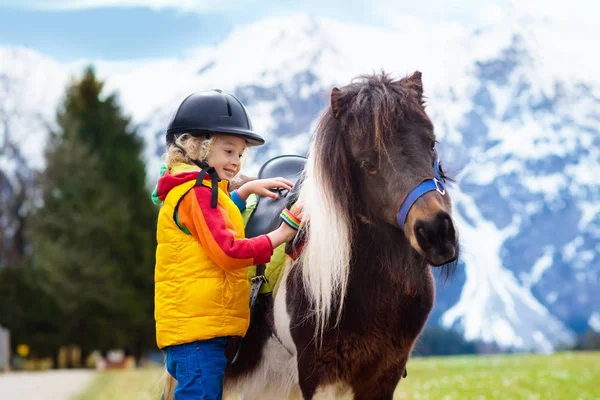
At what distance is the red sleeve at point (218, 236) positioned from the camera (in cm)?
365

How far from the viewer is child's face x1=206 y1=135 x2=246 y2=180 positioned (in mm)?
3949

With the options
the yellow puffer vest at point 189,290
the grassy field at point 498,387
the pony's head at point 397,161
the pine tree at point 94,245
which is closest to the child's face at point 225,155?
the yellow puffer vest at point 189,290

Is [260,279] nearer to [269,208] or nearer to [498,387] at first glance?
[269,208]

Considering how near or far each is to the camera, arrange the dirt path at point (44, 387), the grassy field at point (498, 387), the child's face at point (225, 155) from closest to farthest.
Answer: the child's face at point (225, 155) < the grassy field at point (498, 387) < the dirt path at point (44, 387)

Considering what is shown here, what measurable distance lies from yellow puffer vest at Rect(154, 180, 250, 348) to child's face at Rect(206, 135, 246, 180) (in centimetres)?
12

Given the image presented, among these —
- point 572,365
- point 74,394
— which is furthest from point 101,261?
point 572,365

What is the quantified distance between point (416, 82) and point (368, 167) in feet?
1.86

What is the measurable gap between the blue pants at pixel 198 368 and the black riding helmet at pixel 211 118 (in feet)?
3.40

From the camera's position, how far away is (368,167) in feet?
11.5

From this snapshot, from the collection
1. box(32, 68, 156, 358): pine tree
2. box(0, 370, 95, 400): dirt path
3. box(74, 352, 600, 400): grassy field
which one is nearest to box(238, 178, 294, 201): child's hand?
box(74, 352, 600, 400): grassy field

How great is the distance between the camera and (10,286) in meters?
29.4

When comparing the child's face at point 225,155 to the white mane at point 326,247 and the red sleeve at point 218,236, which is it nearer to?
the red sleeve at point 218,236

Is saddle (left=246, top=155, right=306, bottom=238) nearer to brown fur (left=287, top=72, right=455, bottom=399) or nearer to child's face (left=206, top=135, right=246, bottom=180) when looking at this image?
child's face (left=206, top=135, right=246, bottom=180)

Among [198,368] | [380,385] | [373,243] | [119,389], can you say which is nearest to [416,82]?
[373,243]
